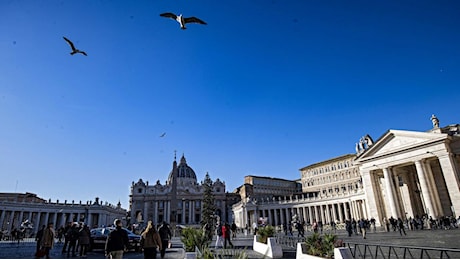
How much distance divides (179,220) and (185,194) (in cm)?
1002

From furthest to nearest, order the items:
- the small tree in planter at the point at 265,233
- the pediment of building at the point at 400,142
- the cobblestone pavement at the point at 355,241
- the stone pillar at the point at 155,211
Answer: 1. the stone pillar at the point at 155,211
2. the pediment of building at the point at 400,142
3. the small tree in planter at the point at 265,233
4. the cobblestone pavement at the point at 355,241

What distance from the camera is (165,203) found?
322 feet

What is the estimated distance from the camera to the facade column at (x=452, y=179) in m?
26.9

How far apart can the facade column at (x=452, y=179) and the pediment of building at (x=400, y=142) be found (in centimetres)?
214

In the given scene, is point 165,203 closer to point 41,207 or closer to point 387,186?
point 41,207

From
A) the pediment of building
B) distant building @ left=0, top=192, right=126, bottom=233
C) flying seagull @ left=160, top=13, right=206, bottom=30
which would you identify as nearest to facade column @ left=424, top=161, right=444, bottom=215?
the pediment of building

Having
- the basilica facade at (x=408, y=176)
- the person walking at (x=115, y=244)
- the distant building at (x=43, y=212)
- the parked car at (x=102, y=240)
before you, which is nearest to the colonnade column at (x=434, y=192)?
the basilica facade at (x=408, y=176)

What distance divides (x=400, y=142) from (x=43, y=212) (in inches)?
2821

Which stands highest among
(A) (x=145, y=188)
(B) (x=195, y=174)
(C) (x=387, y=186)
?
(B) (x=195, y=174)

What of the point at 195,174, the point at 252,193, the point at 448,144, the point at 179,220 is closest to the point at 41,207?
the point at 179,220

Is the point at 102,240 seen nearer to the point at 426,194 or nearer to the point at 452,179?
the point at 426,194

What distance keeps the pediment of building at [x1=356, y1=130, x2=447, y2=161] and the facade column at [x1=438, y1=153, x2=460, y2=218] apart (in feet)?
7.01

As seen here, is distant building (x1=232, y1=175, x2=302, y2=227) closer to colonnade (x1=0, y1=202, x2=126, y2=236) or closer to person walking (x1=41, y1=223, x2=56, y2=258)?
colonnade (x1=0, y1=202, x2=126, y2=236)

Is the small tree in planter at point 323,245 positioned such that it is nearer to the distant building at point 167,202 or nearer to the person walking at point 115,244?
the person walking at point 115,244
